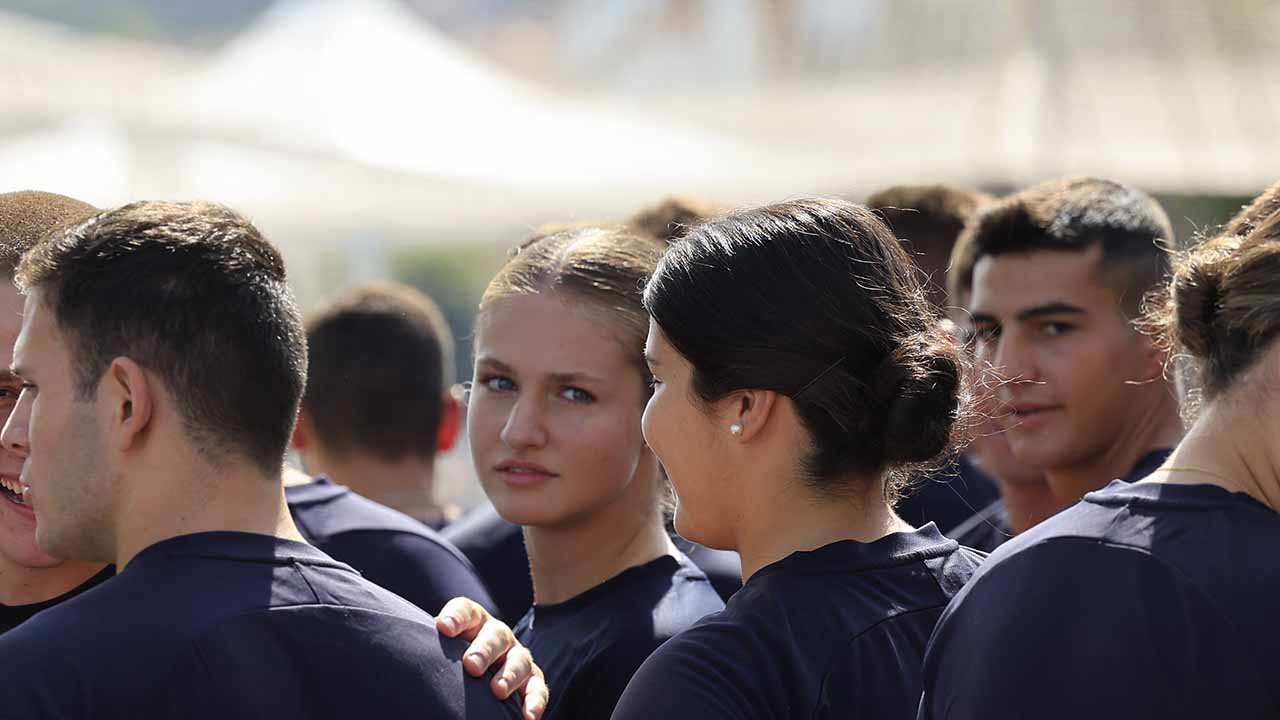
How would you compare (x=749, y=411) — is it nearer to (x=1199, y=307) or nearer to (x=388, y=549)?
(x=1199, y=307)

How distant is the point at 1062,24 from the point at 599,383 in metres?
7.33

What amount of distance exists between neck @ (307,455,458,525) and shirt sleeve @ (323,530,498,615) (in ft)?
3.71

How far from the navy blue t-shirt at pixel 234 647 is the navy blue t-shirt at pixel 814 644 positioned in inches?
12.8

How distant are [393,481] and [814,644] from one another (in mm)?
2743

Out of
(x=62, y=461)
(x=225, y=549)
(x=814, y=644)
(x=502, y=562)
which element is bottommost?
(x=502, y=562)

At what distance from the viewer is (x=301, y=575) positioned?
1887 millimetres

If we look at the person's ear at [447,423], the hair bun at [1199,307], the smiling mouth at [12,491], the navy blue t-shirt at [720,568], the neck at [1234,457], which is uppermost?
the hair bun at [1199,307]

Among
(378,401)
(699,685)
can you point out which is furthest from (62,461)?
(378,401)

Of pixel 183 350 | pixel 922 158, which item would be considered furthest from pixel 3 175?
pixel 183 350

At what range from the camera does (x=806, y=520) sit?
2045 mm

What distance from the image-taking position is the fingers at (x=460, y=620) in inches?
80.6

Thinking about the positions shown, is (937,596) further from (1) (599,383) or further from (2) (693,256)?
(1) (599,383)

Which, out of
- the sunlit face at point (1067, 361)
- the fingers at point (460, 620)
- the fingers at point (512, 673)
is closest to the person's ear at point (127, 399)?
the fingers at point (460, 620)

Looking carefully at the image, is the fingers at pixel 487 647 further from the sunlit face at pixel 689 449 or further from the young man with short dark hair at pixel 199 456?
the sunlit face at pixel 689 449
